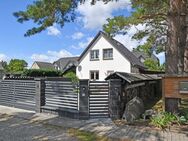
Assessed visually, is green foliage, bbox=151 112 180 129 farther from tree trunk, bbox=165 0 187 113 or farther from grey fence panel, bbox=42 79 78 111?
grey fence panel, bbox=42 79 78 111

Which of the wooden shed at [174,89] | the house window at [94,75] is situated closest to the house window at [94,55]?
the house window at [94,75]

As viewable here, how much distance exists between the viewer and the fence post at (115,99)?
10562 millimetres

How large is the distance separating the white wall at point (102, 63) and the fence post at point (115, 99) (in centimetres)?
2197

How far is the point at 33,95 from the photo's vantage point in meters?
12.9

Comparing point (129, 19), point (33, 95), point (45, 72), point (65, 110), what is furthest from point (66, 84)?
point (45, 72)

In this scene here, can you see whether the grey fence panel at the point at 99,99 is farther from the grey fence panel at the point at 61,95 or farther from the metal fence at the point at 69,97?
the grey fence panel at the point at 61,95

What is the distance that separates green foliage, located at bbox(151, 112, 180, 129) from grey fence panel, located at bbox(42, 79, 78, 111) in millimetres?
3272

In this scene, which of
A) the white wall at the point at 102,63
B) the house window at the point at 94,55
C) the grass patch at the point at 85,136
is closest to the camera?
the grass patch at the point at 85,136

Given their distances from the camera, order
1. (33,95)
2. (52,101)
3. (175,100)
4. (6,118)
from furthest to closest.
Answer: (33,95), (52,101), (6,118), (175,100)

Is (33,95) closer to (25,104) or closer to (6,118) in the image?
(25,104)

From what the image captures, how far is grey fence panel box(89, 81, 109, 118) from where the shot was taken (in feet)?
35.2

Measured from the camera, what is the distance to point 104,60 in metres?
34.1

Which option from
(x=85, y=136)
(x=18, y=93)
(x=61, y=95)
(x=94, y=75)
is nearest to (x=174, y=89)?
(x=85, y=136)

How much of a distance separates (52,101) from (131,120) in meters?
3.80
